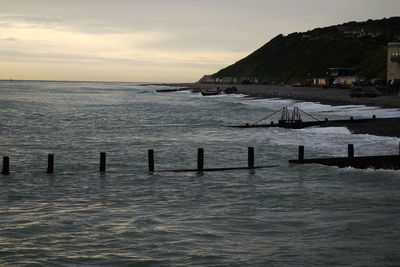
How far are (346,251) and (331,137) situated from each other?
1079 inches

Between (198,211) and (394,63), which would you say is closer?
(198,211)

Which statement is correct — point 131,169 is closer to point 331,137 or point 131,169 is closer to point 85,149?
point 85,149

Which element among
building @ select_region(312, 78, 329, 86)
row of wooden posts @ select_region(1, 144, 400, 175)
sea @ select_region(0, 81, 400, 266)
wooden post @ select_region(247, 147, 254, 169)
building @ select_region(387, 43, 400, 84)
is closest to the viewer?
sea @ select_region(0, 81, 400, 266)

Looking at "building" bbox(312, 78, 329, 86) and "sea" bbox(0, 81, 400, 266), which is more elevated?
"building" bbox(312, 78, 329, 86)

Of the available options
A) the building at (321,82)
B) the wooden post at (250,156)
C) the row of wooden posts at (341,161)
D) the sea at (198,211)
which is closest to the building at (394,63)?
the building at (321,82)

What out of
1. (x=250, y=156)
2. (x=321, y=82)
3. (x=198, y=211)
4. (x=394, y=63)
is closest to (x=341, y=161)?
(x=250, y=156)

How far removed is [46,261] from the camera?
1379cm

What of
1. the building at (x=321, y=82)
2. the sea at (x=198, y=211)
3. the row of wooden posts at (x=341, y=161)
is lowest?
the sea at (x=198, y=211)

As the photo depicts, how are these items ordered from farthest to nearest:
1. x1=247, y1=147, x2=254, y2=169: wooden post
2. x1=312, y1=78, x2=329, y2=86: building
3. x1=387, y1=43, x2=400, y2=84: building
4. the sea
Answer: x1=312, y1=78, x2=329, y2=86: building, x1=387, y1=43, x2=400, y2=84: building, x1=247, y1=147, x2=254, y2=169: wooden post, the sea

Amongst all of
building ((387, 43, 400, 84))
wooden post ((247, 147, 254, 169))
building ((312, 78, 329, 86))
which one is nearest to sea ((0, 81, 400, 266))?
wooden post ((247, 147, 254, 169))

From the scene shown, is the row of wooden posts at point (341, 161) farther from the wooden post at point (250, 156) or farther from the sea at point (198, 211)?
the sea at point (198, 211)

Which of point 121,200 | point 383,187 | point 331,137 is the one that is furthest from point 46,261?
point 331,137

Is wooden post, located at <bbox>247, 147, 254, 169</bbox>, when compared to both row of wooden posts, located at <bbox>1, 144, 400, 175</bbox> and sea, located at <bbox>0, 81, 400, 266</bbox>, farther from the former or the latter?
sea, located at <bbox>0, 81, 400, 266</bbox>

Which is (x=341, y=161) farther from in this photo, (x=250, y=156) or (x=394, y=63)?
(x=394, y=63)
